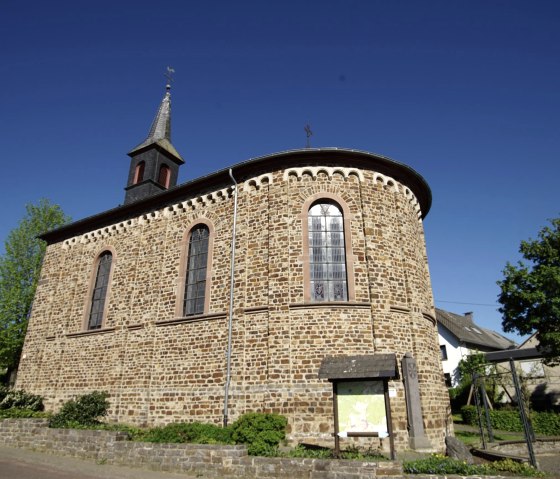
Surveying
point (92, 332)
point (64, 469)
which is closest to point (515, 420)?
point (64, 469)

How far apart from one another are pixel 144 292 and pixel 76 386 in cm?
491

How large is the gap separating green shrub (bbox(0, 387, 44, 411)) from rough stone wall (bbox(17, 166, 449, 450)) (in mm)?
781

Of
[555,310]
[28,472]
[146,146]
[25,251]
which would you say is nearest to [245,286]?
[28,472]

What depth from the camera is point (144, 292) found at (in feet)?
52.8

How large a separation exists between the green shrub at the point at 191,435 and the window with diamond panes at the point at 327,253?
4.84 metres

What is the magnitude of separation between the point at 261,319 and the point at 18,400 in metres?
10.9

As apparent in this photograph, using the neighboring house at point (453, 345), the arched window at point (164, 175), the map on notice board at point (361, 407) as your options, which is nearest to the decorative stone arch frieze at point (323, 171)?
the map on notice board at point (361, 407)

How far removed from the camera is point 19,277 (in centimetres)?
2384

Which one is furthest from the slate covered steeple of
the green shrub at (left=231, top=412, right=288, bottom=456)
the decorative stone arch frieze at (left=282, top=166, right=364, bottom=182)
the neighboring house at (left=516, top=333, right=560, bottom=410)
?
the neighboring house at (left=516, top=333, right=560, bottom=410)

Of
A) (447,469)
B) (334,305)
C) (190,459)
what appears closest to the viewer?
(447,469)

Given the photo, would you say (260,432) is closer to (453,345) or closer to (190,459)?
(190,459)

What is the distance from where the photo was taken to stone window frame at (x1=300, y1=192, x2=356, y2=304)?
12750 millimetres

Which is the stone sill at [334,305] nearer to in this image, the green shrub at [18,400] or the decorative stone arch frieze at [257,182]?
the decorative stone arch frieze at [257,182]

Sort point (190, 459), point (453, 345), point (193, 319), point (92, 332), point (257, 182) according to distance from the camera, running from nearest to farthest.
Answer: point (190, 459), point (193, 319), point (257, 182), point (92, 332), point (453, 345)
